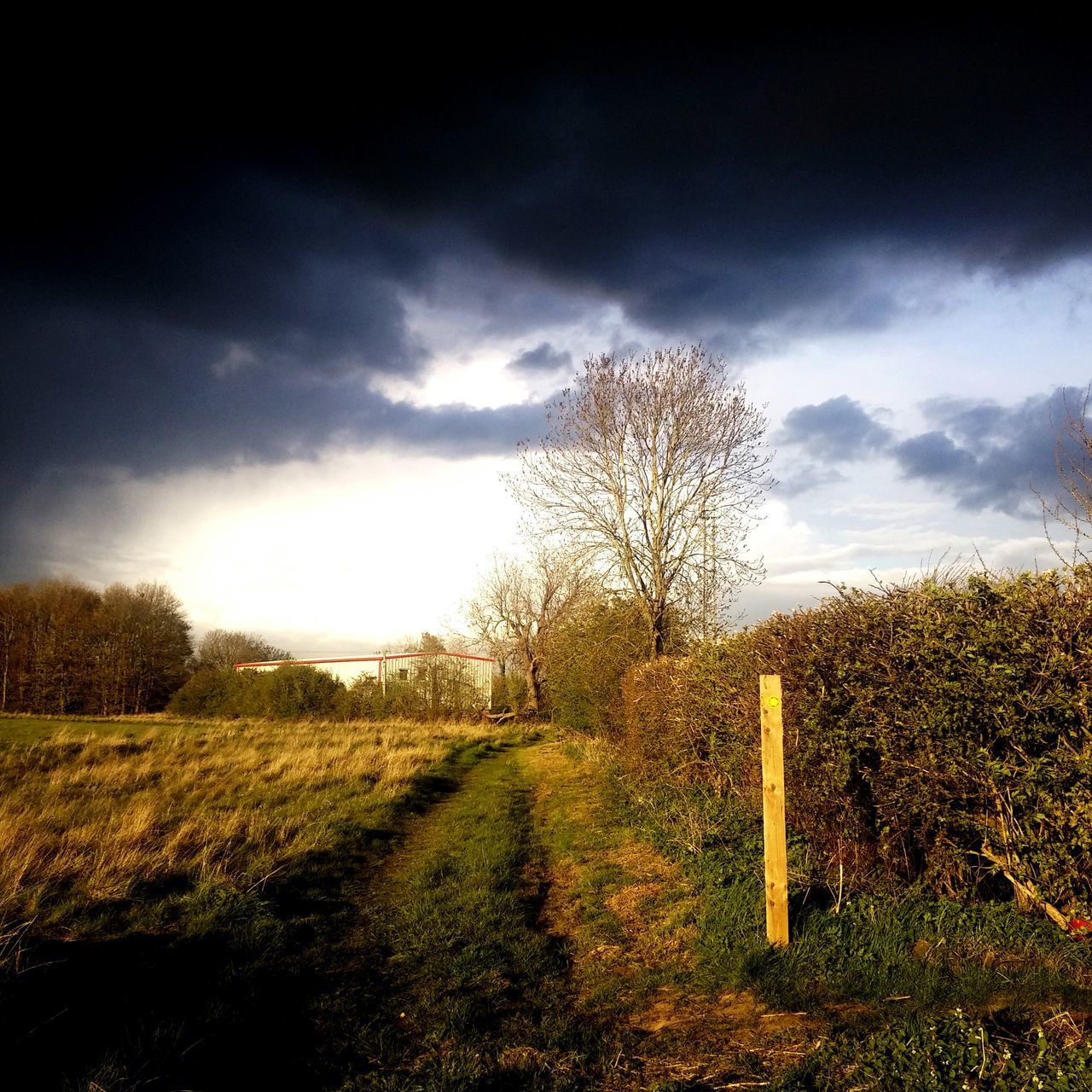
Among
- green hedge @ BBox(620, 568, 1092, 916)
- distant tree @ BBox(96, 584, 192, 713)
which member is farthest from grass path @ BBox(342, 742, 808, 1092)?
distant tree @ BBox(96, 584, 192, 713)

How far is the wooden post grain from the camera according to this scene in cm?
512

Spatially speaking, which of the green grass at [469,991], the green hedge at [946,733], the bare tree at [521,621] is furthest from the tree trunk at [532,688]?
the green hedge at [946,733]

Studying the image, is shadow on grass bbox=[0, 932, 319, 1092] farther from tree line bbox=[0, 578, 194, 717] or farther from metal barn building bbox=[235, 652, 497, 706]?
tree line bbox=[0, 578, 194, 717]

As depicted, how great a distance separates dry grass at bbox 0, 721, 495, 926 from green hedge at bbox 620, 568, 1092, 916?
5973mm

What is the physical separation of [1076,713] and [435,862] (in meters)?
7.08

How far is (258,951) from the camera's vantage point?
17.8ft

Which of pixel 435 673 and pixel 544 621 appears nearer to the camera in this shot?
pixel 435 673

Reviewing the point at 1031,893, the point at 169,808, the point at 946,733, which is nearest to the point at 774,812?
the point at 946,733

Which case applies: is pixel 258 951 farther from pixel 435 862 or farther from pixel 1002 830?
pixel 1002 830

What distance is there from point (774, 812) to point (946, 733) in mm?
1413

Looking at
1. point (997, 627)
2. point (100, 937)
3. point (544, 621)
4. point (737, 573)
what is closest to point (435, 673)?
point (544, 621)

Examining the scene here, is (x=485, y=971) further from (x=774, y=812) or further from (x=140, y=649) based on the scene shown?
(x=140, y=649)

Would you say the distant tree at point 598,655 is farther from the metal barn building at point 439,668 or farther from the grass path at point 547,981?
the metal barn building at point 439,668

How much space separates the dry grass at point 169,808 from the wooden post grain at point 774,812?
522 cm
